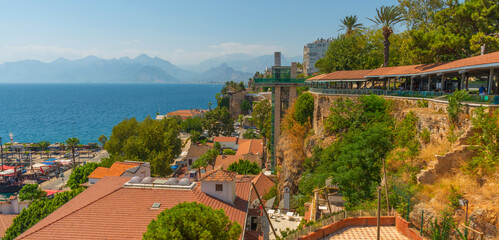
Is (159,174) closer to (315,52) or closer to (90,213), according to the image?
(90,213)

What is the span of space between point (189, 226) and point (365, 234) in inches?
354

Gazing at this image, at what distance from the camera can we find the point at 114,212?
1694 cm

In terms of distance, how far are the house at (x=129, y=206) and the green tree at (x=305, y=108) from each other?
553 inches

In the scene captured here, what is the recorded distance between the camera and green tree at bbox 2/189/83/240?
2650cm

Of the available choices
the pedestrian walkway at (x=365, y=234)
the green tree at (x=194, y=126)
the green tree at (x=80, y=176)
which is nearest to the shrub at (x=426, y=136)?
the pedestrian walkway at (x=365, y=234)

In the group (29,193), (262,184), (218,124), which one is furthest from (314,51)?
(29,193)

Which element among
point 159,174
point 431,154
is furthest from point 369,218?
point 159,174

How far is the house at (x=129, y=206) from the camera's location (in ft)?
50.7

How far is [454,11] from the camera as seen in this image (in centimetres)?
3316

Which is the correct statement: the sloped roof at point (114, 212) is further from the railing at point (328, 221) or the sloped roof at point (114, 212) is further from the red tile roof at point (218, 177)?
the railing at point (328, 221)

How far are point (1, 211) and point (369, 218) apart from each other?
3727 cm

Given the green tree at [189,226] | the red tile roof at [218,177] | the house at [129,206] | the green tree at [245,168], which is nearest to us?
the green tree at [189,226]

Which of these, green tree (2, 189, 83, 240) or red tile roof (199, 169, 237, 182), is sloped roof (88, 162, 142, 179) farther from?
red tile roof (199, 169, 237, 182)

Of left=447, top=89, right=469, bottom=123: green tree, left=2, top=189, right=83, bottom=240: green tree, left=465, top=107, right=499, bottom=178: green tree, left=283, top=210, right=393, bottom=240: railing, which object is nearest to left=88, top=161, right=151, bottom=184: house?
left=2, top=189, right=83, bottom=240: green tree
